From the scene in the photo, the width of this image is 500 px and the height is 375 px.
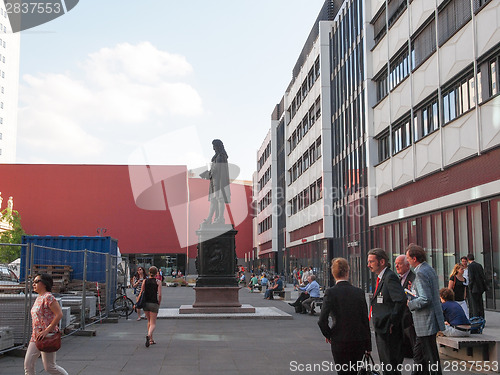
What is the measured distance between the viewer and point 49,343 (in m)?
7.71

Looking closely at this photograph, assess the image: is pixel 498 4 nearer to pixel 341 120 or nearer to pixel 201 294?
pixel 201 294

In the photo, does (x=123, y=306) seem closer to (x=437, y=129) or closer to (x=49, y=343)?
(x=437, y=129)

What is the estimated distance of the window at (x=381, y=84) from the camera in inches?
1260

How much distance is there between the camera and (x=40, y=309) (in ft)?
26.0

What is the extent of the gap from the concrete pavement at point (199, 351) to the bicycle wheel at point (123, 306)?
3.13 metres

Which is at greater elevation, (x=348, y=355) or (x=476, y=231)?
(x=476, y=231)

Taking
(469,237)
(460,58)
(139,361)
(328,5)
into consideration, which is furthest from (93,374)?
(328,5)

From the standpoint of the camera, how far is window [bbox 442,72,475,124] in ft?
69.8

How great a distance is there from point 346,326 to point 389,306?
884 mm

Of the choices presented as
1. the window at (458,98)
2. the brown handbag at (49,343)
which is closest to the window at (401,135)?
the window at (458,98)

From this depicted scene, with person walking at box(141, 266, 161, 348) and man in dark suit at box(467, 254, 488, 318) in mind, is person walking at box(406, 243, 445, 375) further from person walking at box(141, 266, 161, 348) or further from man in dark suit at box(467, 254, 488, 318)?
person walking at box(141, 266, 161, 348)

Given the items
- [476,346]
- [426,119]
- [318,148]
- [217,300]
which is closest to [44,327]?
[476,346]

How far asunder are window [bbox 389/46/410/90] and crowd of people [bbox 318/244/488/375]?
71.7 feet

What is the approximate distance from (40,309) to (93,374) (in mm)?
2401
